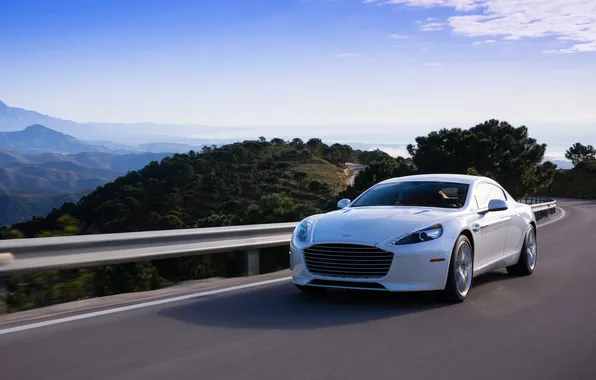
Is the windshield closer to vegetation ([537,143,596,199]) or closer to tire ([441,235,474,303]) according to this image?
tire ([441,235,474,303])

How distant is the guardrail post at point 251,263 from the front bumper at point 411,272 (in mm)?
3447

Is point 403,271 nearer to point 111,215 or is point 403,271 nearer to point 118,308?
point 118,308

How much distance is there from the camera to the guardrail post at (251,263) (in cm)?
1136

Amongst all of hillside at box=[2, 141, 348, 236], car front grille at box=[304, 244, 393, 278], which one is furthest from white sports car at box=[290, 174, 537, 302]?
hillside at box=[2, 141, 348, 236]

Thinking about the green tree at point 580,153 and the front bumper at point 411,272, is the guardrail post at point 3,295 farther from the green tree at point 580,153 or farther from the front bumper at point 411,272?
the green tree at point 580,153

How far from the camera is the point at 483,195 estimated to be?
32.2 ft

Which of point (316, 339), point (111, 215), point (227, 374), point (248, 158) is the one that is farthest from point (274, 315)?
point (248, 158)

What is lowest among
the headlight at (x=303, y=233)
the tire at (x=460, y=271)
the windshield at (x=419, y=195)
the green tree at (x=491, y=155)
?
the green tree at (x=491, y=155)

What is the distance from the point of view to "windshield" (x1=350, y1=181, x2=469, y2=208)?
30.3 feet

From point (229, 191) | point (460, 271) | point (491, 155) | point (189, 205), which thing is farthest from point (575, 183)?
point (460, 271)

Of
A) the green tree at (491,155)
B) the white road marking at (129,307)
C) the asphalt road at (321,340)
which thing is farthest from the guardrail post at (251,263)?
the green tree at (491,155)

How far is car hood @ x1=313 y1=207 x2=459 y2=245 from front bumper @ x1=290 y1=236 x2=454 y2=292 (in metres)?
0.16

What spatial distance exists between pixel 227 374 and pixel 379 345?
1.49m

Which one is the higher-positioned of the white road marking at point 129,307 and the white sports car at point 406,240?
the white sports car at point 406,240
